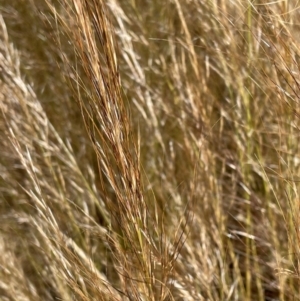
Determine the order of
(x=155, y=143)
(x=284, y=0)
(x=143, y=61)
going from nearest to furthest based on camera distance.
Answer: (x=284, y=0) < (x=155, y=143) < (x=143, y=61)

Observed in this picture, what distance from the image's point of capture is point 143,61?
5.91 feet

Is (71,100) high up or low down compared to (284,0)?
down

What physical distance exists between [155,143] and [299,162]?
0.51 meters

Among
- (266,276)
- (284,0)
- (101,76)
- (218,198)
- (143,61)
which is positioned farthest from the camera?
(143,61)

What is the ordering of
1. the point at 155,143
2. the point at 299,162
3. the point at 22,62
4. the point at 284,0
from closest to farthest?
1. the point at 284,0
2. the point at 299,162
3. the point at 155,143
4. the point at 22,62

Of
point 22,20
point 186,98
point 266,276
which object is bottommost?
point 266,276

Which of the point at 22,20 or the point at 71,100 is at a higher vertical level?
the point at 22,20

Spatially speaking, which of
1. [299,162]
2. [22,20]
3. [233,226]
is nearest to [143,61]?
[22,20]

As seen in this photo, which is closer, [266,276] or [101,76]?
[101,76]

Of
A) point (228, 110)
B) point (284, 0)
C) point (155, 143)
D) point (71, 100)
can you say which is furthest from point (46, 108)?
point (284, 0)

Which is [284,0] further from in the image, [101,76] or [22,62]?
[22,62]

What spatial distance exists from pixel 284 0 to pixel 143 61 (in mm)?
800

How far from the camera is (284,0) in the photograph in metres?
1.04

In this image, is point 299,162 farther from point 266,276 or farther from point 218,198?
point 266,276
